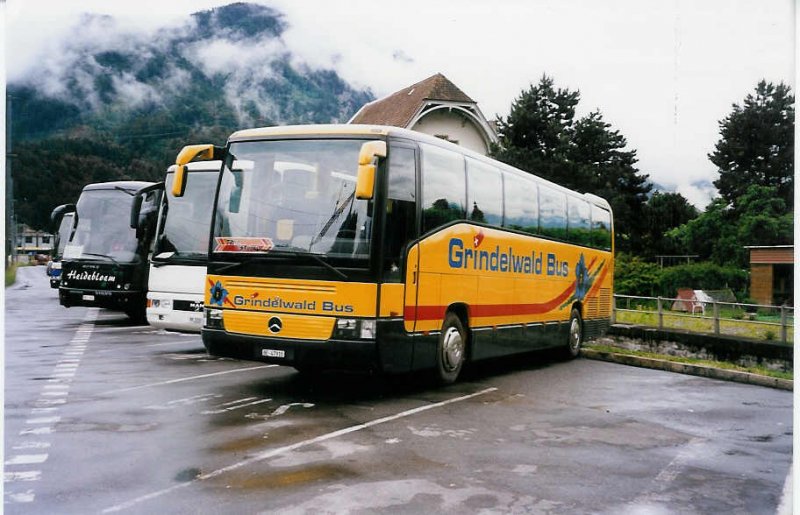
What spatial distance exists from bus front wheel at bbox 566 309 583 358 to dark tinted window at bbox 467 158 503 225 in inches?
175

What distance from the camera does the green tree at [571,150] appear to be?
42.2 m

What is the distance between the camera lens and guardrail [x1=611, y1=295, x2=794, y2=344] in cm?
1609

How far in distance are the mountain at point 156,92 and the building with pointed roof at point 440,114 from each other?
1988 cm

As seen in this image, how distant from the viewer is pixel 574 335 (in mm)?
16078

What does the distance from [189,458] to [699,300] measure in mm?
15439

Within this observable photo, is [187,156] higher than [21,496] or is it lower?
higher

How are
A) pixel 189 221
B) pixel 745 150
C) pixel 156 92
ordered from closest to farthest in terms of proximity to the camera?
1. pixel 156 92
2. pixel 189 221
3. pixel 745 150

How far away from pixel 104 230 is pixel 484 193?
1160cm

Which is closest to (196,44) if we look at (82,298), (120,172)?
(120,172)

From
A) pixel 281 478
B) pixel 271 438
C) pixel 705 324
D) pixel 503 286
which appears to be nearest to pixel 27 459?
pixel 271 438

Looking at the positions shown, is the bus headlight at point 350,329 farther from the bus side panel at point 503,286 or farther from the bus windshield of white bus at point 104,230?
the bus windshield of white bus at point 104,230

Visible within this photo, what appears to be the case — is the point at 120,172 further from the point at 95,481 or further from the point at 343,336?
the point at 95,481

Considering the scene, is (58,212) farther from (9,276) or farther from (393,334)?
(393,334)

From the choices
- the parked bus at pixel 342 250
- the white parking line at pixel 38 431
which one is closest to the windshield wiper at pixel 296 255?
the parked bus at pixel 342 250
